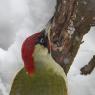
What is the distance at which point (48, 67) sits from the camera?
7.53ft

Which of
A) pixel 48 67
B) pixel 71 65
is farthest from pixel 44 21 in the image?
pixel 48 67

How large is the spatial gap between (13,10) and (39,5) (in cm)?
15

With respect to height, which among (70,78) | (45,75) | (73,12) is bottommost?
(70,78)

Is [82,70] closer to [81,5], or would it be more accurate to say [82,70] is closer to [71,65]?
[71,65]

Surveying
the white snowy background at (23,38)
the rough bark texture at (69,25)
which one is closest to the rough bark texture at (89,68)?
the white snowy background at (23,38)

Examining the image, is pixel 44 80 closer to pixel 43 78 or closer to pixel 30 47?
pixel 43 78

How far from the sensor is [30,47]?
2.20 m

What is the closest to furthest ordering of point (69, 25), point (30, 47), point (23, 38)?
1. point (30, 47)
2. point (69, 25)
3. point (23, 38)

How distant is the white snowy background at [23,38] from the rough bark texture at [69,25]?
0.76ft

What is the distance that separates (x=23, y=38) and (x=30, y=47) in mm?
595

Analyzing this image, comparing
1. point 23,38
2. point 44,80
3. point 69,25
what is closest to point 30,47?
point 44,80

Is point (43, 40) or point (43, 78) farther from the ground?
point (43, 40)

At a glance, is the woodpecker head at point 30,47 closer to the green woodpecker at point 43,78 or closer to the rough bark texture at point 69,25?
the green woodpecker at point 43,78

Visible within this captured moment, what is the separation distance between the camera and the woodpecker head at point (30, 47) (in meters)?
2.19
